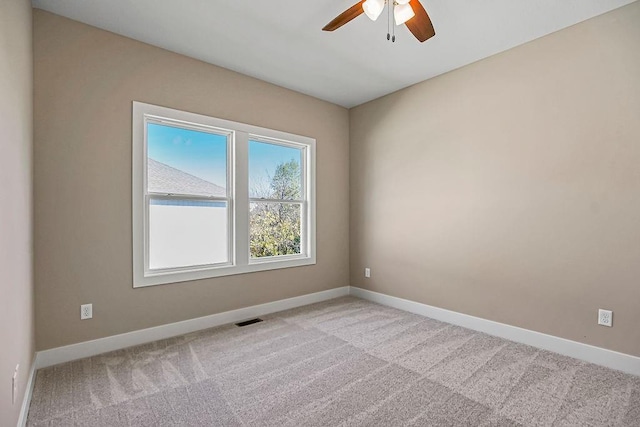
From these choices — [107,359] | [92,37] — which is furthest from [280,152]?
[107,359]

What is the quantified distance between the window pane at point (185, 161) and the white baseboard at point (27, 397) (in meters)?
1.65

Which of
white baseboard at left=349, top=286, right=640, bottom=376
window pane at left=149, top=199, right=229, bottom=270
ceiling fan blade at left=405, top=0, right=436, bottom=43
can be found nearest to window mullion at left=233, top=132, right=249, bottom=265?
window pane at left=149, top=199, right=229, bottom=270

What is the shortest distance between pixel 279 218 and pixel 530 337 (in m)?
2.97

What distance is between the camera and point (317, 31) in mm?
2719

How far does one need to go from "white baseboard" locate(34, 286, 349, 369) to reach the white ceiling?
8.92 feet

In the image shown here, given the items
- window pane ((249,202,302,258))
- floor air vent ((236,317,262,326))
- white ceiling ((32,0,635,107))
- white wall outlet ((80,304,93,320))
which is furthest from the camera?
window pane ((249,202,302,258))

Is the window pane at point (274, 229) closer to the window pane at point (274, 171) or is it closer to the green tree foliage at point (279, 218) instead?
the green tree foliage at point (279, 218)

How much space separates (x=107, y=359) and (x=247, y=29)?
305 centimetres

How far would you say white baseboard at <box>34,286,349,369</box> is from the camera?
2479 mm

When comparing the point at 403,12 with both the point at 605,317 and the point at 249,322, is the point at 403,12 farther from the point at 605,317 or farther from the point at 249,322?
the point at 249,322

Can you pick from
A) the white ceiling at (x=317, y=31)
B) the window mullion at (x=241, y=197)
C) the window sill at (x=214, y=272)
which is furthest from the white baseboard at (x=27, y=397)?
the white ceiling at (x=317, y=31)

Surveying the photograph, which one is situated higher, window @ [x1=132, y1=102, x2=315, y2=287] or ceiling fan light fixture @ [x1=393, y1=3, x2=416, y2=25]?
ceiling fan light fixture @ [x1=393, y1=3, x2=416, y2=25]

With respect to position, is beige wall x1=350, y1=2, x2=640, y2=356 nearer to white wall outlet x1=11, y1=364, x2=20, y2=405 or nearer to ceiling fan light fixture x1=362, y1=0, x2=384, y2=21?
ceiling fan light fixture x1=362, y1=0, x2=384, y2=21

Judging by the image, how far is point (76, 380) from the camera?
2.24 meters
